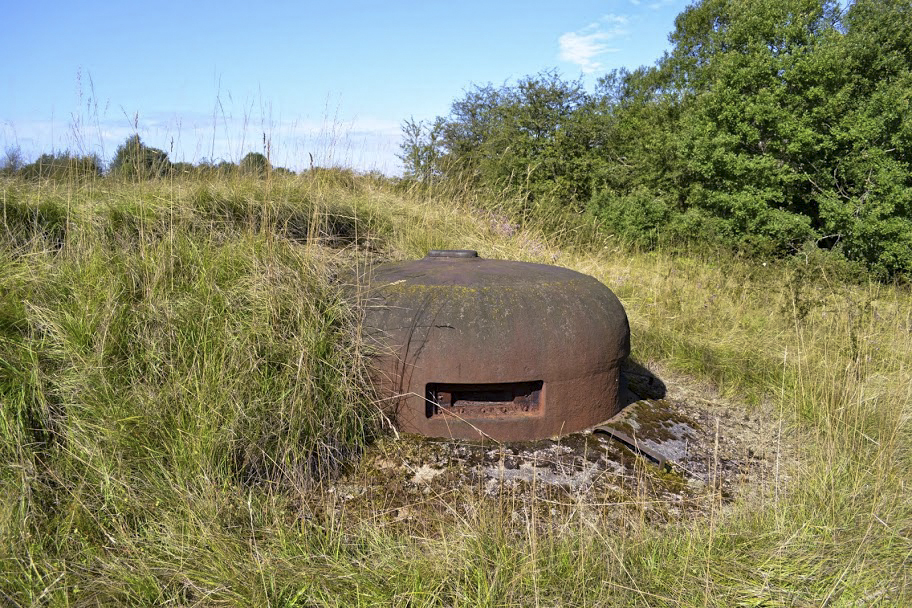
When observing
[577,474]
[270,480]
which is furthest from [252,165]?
[577,474]

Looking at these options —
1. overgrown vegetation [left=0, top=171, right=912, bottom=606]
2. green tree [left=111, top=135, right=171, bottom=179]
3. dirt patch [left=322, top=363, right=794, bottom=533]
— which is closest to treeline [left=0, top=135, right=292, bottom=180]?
green tree [left=111, top=135, right=171, bottom=179]

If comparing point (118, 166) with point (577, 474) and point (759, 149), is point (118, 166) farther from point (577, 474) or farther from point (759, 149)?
point (759, 149)

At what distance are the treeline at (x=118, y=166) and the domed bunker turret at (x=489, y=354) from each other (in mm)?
1918

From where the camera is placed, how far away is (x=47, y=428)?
2.75 meters

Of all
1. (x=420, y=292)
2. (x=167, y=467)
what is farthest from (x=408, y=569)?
(x=420, y=292)

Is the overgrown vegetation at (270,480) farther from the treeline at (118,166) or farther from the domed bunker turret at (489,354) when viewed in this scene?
the treeline at (118,166)

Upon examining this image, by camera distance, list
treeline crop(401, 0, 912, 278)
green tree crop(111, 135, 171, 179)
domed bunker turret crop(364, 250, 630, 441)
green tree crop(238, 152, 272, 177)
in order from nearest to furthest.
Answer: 1. domed bunker turret crop(364, 250, 630, 441)
2. green tree crop(111, 135, 171, 179)
3. green tree crop(238, 152, 272, 177)
4. treeline crop(401, 0, 912, 278)

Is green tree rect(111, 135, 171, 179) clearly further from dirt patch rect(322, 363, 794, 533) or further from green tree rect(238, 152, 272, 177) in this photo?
dirt patch rect(322, 363, 794, 533)

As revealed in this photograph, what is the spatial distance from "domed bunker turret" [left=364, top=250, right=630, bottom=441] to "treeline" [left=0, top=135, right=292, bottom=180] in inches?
75.5

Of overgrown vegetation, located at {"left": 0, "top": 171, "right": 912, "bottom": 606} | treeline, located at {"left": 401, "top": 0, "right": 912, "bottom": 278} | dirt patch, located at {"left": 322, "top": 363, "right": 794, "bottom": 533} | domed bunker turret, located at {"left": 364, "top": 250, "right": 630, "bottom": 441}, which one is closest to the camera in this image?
overgrown vegetation, located at {"left": 0, "top": 171, "right": 912, "bottom": 606}

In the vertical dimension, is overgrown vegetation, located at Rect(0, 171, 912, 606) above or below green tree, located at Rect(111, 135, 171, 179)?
below

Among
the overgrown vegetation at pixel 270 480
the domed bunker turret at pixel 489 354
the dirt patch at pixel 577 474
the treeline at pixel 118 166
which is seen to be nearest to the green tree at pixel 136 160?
the treeline at pixel 118 166

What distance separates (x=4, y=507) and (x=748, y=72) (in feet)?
41.3

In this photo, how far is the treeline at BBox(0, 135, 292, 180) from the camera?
4.66m
